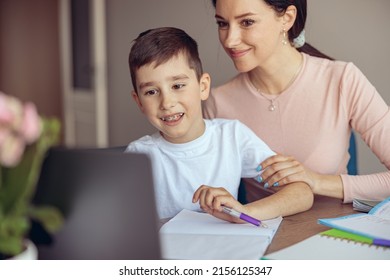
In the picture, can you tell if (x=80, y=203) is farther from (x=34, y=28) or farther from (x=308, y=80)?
(x=34, y=28)

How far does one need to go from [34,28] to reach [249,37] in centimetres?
267

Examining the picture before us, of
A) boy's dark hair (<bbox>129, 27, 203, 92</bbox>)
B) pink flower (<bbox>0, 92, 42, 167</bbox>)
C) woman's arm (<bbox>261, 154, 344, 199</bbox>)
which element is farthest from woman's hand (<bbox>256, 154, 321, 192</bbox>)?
pink flower (<bbox>0, 92, 42, 167</bbox>)

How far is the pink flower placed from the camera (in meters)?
0.43

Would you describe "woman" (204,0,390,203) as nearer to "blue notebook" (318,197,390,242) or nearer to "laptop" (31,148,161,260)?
"blue notebook" (318,197,390,242)

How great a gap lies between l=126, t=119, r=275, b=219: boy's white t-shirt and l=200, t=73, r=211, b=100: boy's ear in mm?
66

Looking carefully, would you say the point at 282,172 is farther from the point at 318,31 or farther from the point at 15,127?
the point at 15,127

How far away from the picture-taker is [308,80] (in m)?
1.18

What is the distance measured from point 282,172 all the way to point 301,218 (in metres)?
0.10

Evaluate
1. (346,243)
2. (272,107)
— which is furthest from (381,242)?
(272,107)

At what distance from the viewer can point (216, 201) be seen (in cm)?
85

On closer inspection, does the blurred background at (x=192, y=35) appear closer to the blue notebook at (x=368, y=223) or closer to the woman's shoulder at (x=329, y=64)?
the woman's shoulder at (x=329, y=64)

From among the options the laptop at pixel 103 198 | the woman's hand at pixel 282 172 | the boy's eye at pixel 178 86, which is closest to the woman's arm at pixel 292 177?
the woman's hand at pixel 282 172
